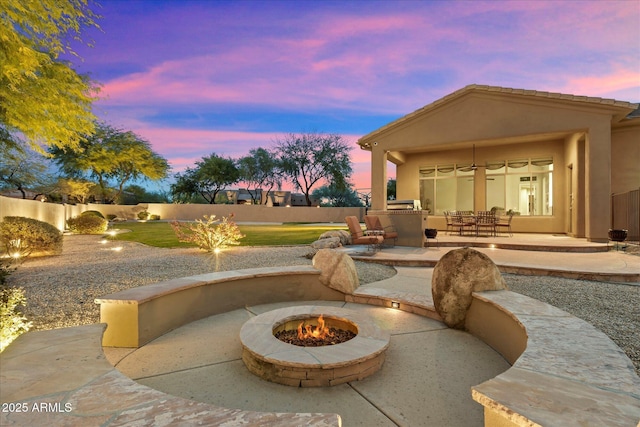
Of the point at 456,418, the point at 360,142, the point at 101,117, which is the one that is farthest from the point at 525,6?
the point at 101,117

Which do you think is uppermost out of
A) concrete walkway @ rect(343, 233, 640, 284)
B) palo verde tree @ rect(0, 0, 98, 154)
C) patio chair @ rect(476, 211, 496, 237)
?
palo verde tree @ rect(0, 0, 98, 154)

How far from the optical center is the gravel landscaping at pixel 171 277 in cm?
363

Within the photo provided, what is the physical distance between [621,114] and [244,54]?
13445 millimetres

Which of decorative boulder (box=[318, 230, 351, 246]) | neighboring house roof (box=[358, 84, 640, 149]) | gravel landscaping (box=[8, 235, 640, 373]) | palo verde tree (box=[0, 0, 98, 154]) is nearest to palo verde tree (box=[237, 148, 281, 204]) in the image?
neighboring house roof (box=[358, 84, 640, 149])

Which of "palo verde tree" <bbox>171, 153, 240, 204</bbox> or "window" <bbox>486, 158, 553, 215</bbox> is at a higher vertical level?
"palo verde tree" <bbox>171, 153, 240, 204</bbox>

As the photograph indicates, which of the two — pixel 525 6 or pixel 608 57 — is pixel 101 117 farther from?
pixel 608 57

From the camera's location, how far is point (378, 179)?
1295 cm

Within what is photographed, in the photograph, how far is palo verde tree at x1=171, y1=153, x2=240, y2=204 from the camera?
1455 inches

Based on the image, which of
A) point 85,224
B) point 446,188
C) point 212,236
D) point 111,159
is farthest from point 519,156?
point 111,159

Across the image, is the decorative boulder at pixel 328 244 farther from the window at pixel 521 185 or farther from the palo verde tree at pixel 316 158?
the palo verde tree at pixel 316 158

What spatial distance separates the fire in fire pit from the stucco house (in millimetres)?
8107

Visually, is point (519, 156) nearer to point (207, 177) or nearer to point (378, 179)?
point (378, 179)

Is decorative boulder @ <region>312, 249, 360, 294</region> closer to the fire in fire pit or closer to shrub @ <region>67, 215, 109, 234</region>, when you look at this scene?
the fire in fire pit

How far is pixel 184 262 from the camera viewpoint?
736 cm
